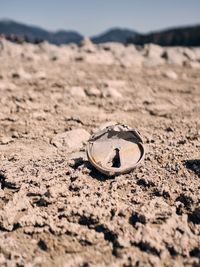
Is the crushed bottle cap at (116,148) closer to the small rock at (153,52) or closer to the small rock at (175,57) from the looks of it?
the small rock at (175,57)

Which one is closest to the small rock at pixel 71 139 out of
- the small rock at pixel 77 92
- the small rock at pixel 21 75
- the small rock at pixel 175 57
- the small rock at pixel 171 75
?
the small rock at pixel 77 92

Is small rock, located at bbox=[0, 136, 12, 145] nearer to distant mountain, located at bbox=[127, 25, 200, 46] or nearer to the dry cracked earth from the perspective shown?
the dry cracked earth

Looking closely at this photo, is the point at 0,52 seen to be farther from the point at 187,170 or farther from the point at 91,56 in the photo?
the point at 187,170

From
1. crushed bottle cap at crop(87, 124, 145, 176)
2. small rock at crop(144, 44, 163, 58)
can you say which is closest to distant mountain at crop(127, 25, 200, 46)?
small rock at crop(144, 44, 163, 58)

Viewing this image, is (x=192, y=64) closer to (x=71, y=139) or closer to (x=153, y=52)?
(x=153, y=52)

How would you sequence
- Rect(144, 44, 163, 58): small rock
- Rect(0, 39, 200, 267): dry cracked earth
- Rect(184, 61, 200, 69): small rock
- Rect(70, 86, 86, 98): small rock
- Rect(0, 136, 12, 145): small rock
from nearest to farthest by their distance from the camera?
1. Rect(0, 39, 200, 267): dry cracked earth
2. Rect(0, 136, 12, 145): small rock
3. Rect(70, 86, 86, 98): small rock
4. Rect(184, 61, 200, 69): small rock
5. Rect(144, 44, 163, 58): small rock

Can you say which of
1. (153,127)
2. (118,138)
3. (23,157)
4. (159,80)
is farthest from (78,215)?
(159,80)

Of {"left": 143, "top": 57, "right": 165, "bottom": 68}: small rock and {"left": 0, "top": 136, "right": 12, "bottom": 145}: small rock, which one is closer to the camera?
{"left": 0, "top": 136, "right": 12, "bottom": 145}: small rock
